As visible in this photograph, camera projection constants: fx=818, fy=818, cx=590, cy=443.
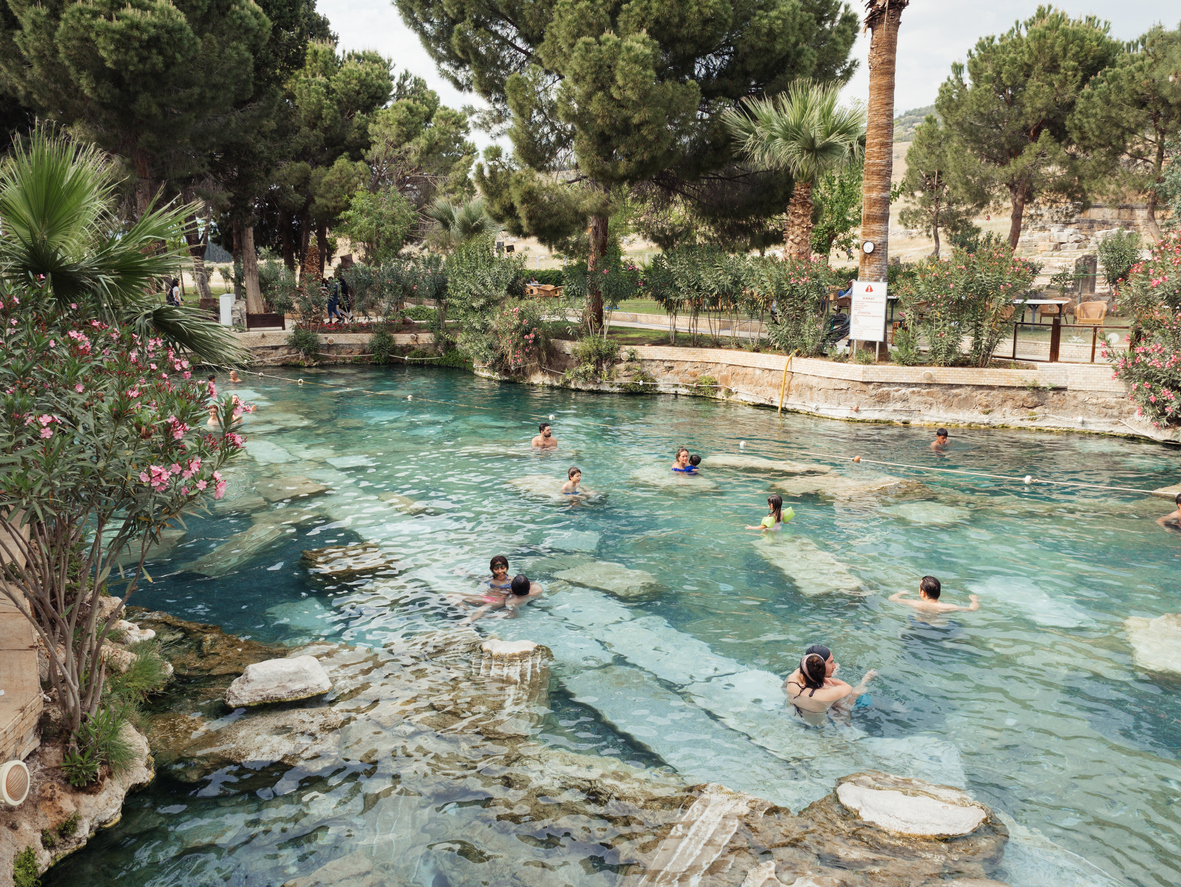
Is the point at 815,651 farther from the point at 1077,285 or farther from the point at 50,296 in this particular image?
the point at 1077,285

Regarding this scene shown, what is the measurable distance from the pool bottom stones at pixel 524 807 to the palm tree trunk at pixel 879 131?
1840 centimetres

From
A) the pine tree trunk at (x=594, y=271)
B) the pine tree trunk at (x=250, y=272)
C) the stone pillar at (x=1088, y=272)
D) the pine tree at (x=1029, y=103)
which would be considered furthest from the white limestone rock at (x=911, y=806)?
the stone pillar at (x=1088, y=272)

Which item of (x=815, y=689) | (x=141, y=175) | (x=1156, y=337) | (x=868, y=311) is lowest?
(x=815, y=689)

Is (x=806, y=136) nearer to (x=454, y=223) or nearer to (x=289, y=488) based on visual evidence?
(x=289, y=488)

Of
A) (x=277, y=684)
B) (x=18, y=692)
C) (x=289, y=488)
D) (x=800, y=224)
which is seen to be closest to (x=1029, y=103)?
(x=800, y=224)

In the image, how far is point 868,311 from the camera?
73.0 ft

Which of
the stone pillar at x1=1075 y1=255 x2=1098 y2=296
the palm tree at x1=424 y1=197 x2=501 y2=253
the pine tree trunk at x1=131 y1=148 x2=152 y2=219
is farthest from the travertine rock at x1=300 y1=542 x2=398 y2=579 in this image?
the stone pillar at x1=1075 y1=255 x2=1098 y2=296

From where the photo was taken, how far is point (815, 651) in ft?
27.1

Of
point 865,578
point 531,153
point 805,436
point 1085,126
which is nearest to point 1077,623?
point 865,578

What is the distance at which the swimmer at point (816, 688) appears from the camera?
8039mm

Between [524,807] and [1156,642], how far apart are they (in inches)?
303

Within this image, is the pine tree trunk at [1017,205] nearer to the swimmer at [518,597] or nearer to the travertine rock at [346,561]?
the swimmer at [518,597]

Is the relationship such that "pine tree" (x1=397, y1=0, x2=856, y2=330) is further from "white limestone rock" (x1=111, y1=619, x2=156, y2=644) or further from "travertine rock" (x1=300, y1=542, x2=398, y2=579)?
"white limestone rock" (x1=111, y1=619, x2=156, y2=644)

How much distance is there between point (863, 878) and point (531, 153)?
26972 mm
